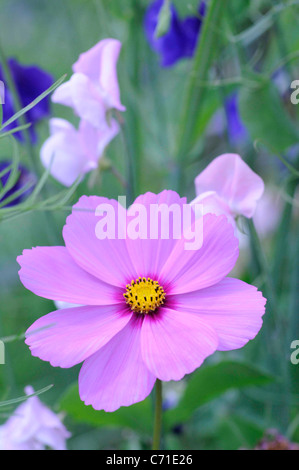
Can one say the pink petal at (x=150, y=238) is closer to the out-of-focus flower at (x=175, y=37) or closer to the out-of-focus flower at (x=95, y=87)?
the out-of-focus flower at (x=95, y=87)

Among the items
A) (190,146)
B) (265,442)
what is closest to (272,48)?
(190,146)

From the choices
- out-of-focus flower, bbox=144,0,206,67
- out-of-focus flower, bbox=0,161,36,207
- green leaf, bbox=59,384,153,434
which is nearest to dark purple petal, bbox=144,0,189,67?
out-of-focus flower, bbox=144,0,206,67

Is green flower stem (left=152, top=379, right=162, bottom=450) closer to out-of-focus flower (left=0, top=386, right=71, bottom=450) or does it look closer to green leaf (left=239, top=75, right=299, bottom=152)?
out-of-focus flower (left=0, top=386, right=71, bottom=450)

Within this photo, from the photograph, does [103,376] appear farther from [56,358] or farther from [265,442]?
[265,442]

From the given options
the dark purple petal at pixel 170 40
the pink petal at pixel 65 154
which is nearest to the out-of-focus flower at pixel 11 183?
the pink petal at pixel 65 154

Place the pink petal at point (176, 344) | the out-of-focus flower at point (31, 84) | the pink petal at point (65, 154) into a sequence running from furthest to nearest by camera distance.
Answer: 1. the out-of-focus flower at point (31, 84)
2. the pink petal at point (65, 154)
3. the pink petal at point (176, 344)
